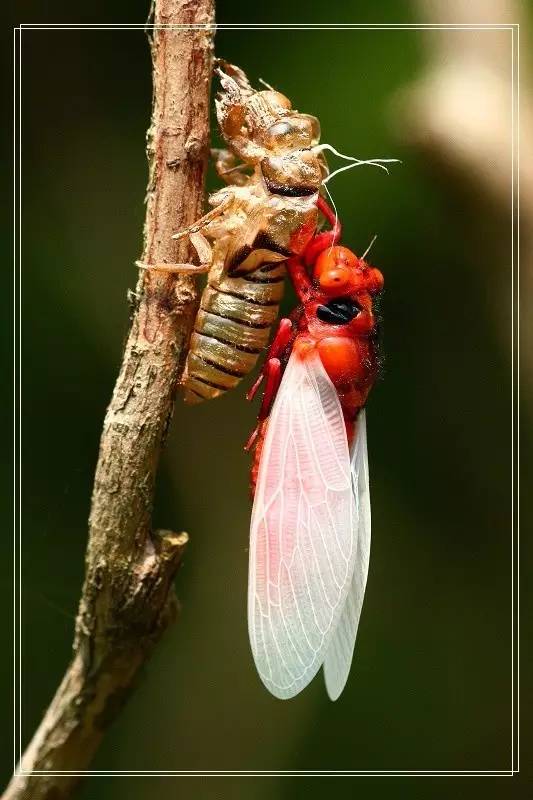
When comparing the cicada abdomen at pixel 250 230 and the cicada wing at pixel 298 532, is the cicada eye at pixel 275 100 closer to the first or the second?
the cicada abdomen at pixel 250 230

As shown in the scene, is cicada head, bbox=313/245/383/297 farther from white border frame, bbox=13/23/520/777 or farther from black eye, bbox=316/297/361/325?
white border frame, bbox=13/23/520/777

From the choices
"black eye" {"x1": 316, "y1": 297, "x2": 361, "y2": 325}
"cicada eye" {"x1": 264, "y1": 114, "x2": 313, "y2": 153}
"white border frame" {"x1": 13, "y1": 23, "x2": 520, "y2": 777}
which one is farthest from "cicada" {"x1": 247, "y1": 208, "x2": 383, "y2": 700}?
"white border frame" {"x1": 13, "y1": 23, "x2": 520, "y2": 777}

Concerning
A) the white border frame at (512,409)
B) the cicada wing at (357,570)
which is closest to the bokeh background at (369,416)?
the white border frame at (512,409)

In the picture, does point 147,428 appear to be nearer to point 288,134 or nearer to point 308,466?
point 308,466

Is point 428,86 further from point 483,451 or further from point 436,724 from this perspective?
point 436,724

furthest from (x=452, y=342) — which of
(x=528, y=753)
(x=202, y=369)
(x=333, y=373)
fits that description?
(x=528, y=753)
